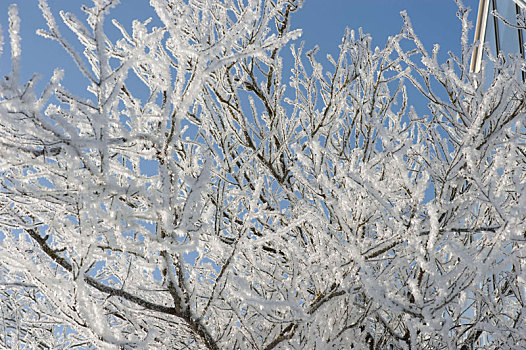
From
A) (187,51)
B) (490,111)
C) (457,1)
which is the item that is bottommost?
(187,51)

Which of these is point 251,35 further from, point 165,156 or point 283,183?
point 165,156

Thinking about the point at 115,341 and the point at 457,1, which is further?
the point at 457,1

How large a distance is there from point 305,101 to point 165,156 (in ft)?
8.14

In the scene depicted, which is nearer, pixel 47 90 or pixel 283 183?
pixel 47 90

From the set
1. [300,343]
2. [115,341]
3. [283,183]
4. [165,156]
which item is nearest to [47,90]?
[165,156]

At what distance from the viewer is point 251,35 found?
3.49 m

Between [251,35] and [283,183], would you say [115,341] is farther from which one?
[251,35]

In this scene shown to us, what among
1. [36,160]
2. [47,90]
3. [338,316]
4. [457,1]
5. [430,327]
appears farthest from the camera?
[457,1]

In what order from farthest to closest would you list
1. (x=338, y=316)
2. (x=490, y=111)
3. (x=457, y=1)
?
(x=457, y=1)
(x=338, y=316)
(x=490, y=111)

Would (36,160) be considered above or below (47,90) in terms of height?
below

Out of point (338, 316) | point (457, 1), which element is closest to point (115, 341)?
point (338, 316)

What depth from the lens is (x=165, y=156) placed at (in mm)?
1575

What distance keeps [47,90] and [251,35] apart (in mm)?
2448

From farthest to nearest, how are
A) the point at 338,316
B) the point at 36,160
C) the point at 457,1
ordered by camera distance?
the point at 457,1 < the point at 338,316 < the point at 36,160
